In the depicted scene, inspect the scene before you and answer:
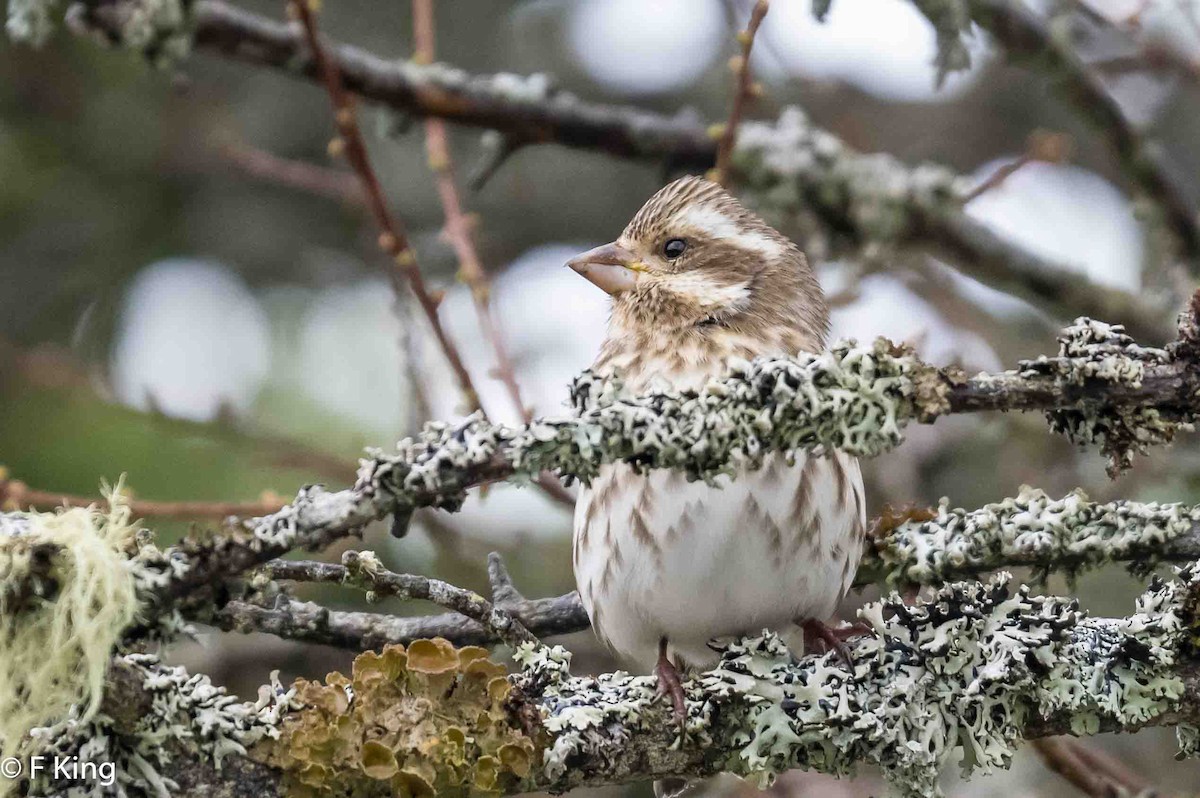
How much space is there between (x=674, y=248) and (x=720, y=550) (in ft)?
3.95

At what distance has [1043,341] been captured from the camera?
6570 millimetres

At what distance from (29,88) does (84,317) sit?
128 centimetres

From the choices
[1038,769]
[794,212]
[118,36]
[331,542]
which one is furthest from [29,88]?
[331,542]

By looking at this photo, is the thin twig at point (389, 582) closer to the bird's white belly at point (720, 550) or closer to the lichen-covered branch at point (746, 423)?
the lichen-covered branch at point (746, 423)

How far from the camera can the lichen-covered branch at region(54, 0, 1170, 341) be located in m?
5.54

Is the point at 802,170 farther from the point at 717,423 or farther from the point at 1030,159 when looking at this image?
the point at 717,423

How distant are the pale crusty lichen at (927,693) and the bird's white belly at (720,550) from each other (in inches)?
26.3

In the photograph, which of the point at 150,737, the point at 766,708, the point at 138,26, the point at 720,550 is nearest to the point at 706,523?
the point at 720,550

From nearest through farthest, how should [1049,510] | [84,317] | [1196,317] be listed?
1. [1196,317]
2. [1049,510]
3. [84,317]

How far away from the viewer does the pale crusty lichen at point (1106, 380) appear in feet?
8.76

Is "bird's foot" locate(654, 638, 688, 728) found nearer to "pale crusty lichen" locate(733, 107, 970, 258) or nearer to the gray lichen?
"pale crusty lichen" locate(733, 107, 970, 258)

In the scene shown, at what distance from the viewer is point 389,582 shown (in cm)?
265

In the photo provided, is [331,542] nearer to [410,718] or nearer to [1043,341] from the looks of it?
[410,718]

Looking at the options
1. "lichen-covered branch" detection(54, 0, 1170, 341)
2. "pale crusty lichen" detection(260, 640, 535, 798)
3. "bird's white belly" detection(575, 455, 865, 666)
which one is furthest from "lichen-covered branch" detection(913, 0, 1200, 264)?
"pale crusty lichen" detection(260, 640, 535, 798)
